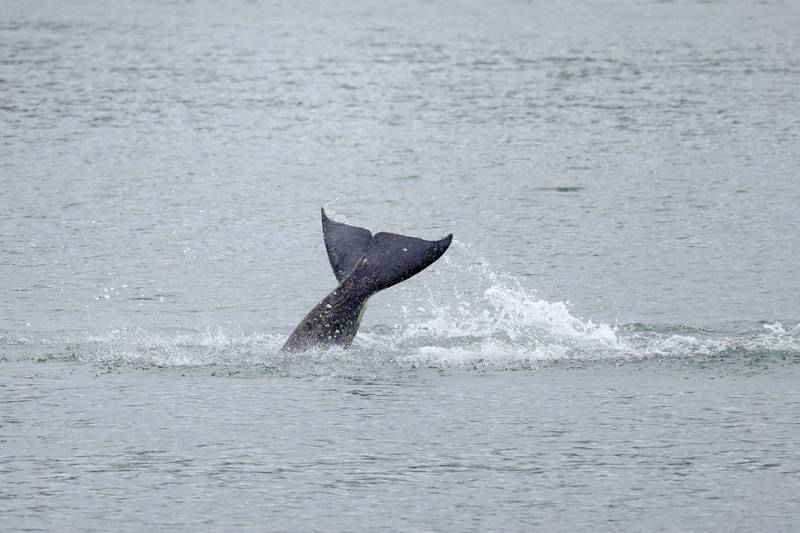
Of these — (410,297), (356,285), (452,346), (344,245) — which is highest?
(344,245)

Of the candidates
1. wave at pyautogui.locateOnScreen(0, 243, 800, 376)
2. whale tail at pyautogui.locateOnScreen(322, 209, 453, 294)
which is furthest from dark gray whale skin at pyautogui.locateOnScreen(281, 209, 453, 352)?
wave at pyautogui.locateOnScreen(0, 243, 800, 376)

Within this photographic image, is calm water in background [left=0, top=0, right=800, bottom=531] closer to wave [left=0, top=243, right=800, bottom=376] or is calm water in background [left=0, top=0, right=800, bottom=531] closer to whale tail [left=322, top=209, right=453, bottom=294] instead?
wave [left=0, top=243, right=800, bottom=376]

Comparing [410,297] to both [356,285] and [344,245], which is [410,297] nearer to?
[344,245]

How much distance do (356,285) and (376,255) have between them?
1.24 feet

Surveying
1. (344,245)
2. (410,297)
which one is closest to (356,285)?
(344,245)

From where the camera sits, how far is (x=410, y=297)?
21922 millimetres

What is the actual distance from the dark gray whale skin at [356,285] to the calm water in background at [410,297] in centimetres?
22

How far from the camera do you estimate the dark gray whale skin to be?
1698cm

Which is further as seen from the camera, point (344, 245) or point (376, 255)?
point (344, 245)

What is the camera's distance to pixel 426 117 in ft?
130

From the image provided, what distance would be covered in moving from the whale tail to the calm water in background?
0.84m

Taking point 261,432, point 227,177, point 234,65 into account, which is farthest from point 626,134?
point 261,432

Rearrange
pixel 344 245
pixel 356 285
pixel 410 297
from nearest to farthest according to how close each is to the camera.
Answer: pixel 356 285 → pixel 344 245 → pixel 410 297

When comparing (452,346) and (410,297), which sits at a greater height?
(452,346)
